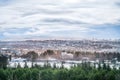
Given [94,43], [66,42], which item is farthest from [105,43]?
[66,42]

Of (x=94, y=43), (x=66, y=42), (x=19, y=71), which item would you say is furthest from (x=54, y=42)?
(x=19, y=71)

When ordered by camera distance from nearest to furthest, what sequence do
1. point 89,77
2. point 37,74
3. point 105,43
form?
point 89,77 → point 37,74 → point 105,43

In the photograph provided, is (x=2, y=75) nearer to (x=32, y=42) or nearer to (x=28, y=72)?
(x=28, y=72)

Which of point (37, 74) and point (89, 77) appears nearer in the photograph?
point (89, 77)

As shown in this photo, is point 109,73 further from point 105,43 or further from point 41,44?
point 41,44

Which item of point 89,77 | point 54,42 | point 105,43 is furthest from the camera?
point 54,42

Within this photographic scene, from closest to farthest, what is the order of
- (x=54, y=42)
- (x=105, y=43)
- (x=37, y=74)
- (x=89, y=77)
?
(x=89, y=77), (x=37, y=74), (x=105, y=43), (x=54, y=42)

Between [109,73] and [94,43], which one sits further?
[94,43]

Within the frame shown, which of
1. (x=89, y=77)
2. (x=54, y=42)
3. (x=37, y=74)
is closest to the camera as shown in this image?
(x=89, y=77)
